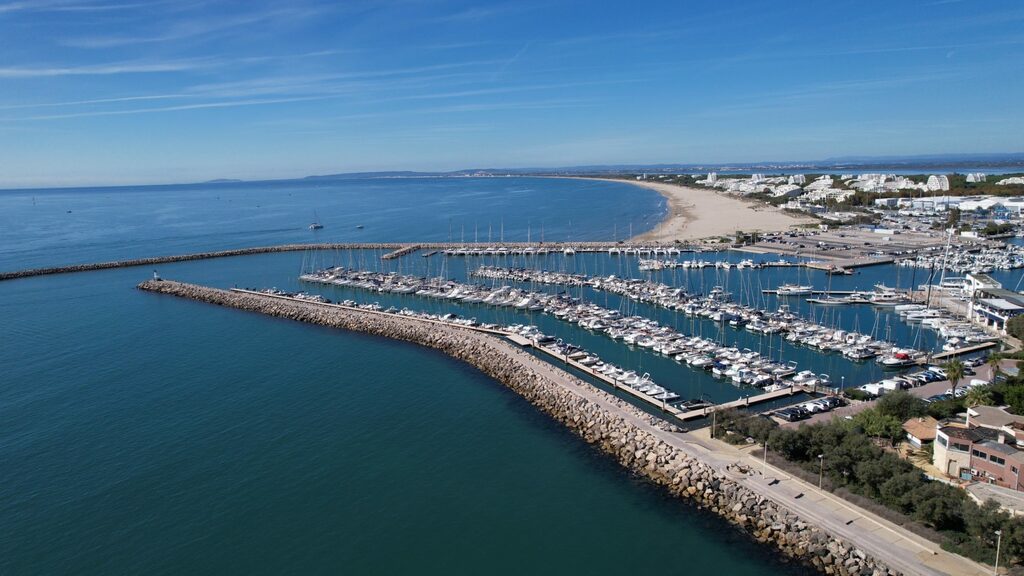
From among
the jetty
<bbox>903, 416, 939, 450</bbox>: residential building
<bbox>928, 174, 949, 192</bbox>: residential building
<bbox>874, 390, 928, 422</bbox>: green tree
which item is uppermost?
<bbox>928, 174, 949, 192</bbox>: residential building

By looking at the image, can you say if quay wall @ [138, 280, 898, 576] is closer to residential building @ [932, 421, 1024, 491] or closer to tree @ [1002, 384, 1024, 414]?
residential building @ [932, 421, 1024, 491]

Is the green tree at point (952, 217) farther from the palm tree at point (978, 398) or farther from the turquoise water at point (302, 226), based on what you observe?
the palm tree at point (978, 398)

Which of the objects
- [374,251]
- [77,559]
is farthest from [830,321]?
[374,251]

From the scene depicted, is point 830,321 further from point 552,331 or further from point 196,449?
point 196,449

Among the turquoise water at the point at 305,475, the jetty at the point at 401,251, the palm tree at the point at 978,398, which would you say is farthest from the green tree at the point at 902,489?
the jetty at the point at 401,251

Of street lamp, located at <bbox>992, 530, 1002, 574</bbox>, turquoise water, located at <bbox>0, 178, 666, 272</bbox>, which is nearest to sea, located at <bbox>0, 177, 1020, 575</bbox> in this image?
street lamp, located at <bbox>992, 530, 1002, 574</bbox>

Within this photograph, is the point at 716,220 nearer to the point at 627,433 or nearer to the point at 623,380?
the point at 623,380
